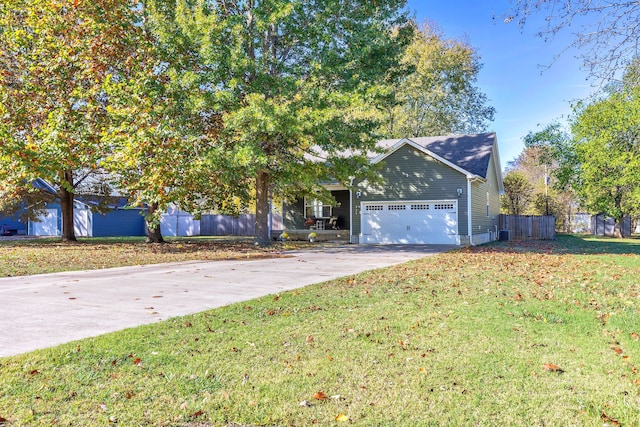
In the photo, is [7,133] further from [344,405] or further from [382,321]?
[344,405]

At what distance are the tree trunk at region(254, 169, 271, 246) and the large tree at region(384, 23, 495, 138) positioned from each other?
1809cm

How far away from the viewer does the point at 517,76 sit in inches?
472

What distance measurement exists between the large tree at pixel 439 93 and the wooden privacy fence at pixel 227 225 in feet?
42.1

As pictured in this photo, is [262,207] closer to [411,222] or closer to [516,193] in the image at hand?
[411,222]

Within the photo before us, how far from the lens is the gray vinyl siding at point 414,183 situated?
20.6 meters

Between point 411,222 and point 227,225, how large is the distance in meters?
15.4

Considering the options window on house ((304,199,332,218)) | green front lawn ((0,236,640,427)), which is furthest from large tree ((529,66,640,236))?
green front lawn ((0,236,640,427))

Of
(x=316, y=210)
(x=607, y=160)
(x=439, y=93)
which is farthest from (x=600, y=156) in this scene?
(x=316, y=210)

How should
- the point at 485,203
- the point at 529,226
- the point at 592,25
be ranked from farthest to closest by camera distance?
1. the point at 529,226
2. the point at 485,203
3. the point at 592,25

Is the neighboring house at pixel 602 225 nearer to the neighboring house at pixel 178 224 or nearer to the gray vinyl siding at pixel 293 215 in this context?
the gray vinyl siding at pixel 293 215

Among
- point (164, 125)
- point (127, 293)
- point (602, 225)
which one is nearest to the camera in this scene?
point (127, 293)

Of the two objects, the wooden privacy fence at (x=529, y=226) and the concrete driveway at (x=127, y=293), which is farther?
the wooden privacy fence at (x=529, y=226)

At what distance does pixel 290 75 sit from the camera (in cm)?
1666

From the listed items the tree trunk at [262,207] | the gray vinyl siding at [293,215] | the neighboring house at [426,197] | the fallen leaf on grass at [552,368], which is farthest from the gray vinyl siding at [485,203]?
the fallen leaf on grass at [552,368]
